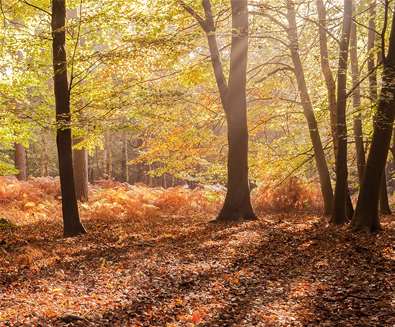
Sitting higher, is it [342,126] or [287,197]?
[342,126]

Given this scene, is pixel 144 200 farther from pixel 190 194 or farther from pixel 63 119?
pixel 63 119

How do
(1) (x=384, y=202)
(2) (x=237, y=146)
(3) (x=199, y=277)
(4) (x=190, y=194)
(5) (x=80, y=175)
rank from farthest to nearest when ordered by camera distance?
(4) (x=190, y=194)
(5) (x=80, y=175)
(1) (x=384, y=202)
(2) (x=237, y=146)
(3) (x=199, y=277)

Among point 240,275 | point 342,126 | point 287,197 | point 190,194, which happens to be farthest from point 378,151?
point 190,194

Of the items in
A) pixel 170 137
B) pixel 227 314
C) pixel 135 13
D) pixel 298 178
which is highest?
pixel 135 13

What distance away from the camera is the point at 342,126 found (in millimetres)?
12008

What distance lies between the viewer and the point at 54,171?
4716 cm

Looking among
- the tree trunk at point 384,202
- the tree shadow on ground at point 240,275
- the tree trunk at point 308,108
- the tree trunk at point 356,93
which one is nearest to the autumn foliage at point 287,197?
the tree trunk at point 384,202

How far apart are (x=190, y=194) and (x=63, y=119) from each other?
979cm

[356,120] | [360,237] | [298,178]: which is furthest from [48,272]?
[298,178]

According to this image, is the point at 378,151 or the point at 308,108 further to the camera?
the point at 308,108

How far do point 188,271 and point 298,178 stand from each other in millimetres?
11357

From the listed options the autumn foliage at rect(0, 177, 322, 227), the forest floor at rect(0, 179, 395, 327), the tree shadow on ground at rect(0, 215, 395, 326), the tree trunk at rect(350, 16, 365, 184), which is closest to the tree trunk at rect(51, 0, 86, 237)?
the forest floor at rect(0, 179, 395, 327)

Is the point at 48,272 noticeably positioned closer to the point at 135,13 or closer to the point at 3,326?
the point at 3,326

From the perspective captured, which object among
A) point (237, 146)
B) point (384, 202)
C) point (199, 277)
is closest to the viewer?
point (199, 277)
